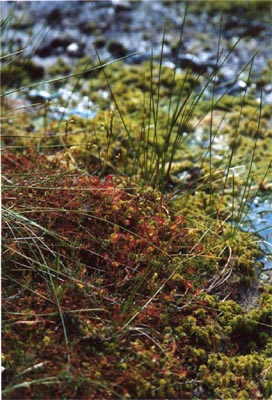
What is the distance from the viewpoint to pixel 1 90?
343 cm

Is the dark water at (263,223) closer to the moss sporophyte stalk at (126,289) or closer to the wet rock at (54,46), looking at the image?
the moss sporophyte stalk at (126,289)

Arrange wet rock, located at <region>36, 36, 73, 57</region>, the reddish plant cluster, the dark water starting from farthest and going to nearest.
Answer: wet rock, located at <region>36, 36, 73, 57</region>, the dark water, the reddish plant cluster

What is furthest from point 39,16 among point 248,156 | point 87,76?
point 248,156

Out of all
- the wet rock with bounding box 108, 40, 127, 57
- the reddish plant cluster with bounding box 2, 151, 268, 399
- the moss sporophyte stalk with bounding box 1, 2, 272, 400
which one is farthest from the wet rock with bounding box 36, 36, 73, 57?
the reddish plant cluster with bounding box 2, 151, 268, 399

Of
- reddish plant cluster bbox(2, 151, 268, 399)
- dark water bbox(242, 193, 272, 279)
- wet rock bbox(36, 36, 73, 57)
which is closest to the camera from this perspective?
reddish plant cluster bbox(2, 151, 268, 399)

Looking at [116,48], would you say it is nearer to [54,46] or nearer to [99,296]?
[54,46]

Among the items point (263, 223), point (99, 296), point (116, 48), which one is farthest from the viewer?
point (116, 48)

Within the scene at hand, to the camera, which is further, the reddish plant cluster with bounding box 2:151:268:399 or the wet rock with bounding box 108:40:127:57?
the wet rock with bounding box 108:40:127:57

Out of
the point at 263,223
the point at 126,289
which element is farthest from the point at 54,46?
the point at 126,289

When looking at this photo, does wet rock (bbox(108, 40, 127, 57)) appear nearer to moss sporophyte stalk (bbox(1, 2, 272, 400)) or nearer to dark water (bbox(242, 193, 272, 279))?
moss sporophyte stalk (bbox(1, 2, 272, 400))

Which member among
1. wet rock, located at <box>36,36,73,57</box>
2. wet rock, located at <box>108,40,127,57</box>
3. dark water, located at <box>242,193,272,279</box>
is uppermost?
wet rock, located at <box>36,36,73,57</box>

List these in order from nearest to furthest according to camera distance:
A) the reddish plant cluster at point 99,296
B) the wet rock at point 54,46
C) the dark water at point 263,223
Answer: the reddish plant cluster at point 99,296, the dark water at point 263,223, the wet rock at point 54,46

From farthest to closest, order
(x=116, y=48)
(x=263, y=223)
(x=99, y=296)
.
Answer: (x=116, y=48)
(x=263, y=223)
(x=99, y=296)

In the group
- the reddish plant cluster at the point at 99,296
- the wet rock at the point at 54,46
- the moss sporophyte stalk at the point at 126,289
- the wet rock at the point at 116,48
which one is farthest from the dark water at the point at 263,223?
the wet rock at the point at 54,46
